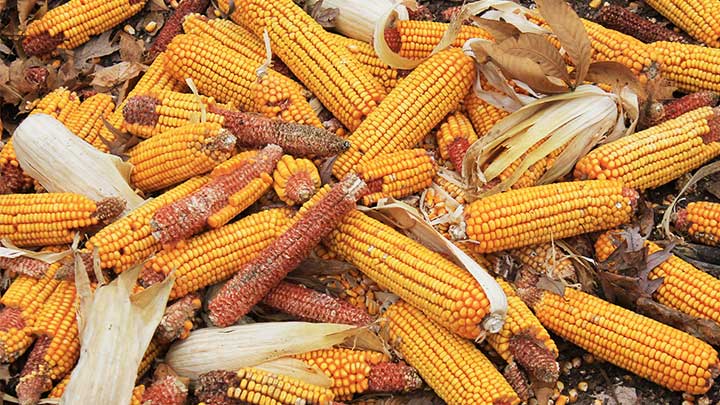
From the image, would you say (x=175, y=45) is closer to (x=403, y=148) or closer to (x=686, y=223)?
(x=403, y=148)

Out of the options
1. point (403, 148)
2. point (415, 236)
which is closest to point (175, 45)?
point (403, 148)

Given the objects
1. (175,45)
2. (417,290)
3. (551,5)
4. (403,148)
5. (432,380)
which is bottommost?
(432,380)

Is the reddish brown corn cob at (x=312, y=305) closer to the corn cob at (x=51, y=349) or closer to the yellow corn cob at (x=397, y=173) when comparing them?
the yellow corn cob at (x=397, y=173)

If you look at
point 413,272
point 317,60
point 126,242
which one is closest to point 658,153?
point 413,272

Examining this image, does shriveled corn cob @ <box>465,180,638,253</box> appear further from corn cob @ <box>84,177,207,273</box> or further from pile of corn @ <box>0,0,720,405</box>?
corn cob @ <box>84,177,207,273</box>

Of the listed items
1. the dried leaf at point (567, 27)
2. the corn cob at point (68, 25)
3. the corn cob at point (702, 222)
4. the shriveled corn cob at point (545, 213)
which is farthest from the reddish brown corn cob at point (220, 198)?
the corn cob at point (702, 222)

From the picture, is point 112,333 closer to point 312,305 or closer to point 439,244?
point 312,305

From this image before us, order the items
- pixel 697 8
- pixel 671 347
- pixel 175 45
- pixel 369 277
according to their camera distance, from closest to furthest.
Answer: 1. pixel 671 347
2. pixel 369 277
3. pixel 175 45
4. pixel 697 8

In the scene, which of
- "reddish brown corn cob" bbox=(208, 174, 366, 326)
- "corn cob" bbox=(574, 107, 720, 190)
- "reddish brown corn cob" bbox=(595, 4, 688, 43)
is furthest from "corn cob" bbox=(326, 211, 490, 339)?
"reddish brown corn cob" bbox=(595, 4, 688, 43)
